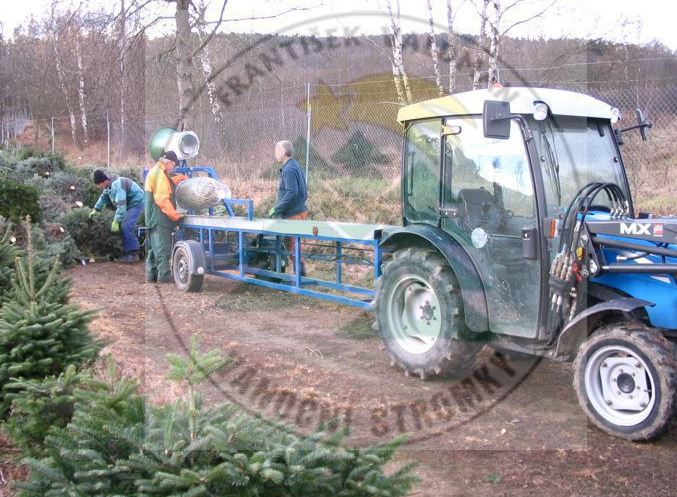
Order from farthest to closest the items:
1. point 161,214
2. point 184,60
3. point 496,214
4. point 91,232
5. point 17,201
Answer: point 184,60 < point 91,232 < point 17,201 < point 161,214 < point 496,214

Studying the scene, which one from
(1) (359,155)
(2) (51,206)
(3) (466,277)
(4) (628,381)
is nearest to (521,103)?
(3) (466,277)

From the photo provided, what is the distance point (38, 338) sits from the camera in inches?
155

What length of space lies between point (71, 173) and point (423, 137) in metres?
9.95

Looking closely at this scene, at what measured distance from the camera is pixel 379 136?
40.2ft

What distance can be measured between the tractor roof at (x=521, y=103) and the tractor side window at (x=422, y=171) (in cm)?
13

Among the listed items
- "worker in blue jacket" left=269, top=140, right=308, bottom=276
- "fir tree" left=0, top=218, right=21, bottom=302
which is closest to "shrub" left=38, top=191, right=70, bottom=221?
"worker in blue jacket" left=269, top=140, right=308, bottom=276

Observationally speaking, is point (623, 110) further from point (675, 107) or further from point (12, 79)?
point (12, 79)

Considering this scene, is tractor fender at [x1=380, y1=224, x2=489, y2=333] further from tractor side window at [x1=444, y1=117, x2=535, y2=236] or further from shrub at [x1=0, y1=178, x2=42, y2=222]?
shrub at [x1=0, y1=178, x2=42, y2=222]

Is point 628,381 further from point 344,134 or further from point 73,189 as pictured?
point 73,189

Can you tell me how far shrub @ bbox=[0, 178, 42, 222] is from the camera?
9.36 metres

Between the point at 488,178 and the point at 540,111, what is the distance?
0.58m

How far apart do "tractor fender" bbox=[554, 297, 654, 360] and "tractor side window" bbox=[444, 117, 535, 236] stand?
0.72 meters

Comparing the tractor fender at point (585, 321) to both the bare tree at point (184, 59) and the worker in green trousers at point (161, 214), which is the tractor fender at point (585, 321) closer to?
the worker in green trousers at point (161, 214)

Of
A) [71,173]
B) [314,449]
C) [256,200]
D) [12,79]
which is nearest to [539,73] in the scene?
[256,200]
